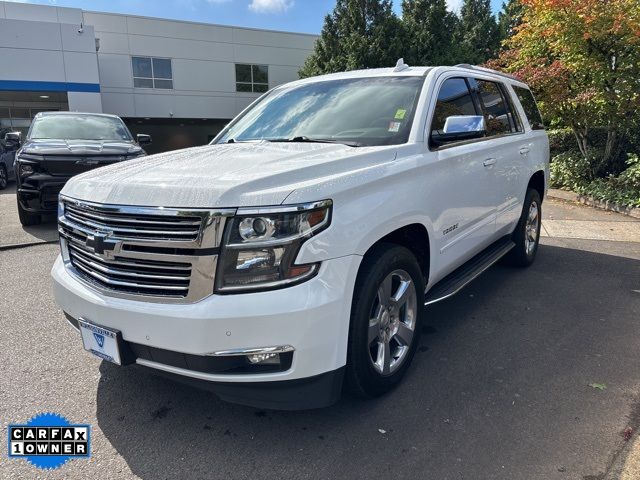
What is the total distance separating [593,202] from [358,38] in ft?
47.2

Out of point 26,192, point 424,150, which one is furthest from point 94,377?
point 26,192

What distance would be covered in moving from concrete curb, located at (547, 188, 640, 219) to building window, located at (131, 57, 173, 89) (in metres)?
22.5

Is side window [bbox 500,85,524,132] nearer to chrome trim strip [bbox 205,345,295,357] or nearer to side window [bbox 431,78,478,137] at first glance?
side window [bbox 431,78,478,137]

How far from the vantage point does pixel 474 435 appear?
8.46ft

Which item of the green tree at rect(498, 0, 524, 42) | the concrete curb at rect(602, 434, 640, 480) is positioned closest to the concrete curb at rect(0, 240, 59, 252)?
the concrete curb at rect(602, 434, 640, 480)

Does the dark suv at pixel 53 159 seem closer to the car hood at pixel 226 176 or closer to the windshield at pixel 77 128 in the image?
the windshield at pixel 77 128

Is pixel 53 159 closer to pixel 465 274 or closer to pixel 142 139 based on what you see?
pixel 142 139

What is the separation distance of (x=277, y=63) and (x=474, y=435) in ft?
95.5

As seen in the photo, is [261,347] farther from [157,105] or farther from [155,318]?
[157,105]

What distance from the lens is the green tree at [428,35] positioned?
68.8 ft

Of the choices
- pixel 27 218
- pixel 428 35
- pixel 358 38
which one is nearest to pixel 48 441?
pixel 27 218

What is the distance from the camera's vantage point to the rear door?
13.9 feet

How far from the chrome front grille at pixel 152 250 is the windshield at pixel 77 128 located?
259 inches

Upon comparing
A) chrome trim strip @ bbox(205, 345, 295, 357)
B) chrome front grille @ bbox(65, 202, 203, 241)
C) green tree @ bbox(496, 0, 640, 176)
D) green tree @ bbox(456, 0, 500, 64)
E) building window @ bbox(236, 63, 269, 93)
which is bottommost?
chrome trim strip @ bbox(205, 345, 295, 357)
